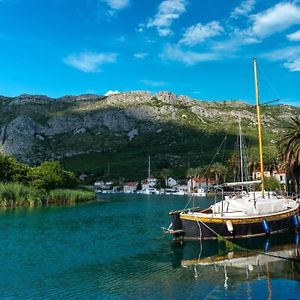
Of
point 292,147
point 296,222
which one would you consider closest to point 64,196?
point 292,147

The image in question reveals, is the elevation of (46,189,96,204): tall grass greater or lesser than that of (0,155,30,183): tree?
lesser

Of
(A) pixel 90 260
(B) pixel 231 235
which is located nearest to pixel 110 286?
(A) pixel 90 260

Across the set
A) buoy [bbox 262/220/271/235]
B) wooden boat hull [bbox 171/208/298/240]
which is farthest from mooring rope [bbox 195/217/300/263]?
buoy [bbox 262/220/271/235]

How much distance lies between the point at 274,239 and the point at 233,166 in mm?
112824

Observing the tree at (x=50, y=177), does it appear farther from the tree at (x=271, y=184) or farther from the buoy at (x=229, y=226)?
the buoy at (x=229, y=226)

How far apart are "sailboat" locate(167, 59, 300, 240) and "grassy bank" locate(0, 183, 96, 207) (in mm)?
53675

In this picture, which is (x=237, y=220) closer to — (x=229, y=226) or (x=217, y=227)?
(x=229, y=226)

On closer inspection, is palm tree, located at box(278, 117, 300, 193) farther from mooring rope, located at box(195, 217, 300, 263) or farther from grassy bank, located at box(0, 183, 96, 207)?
grassy bank, located at box(0, 183, 96, 207)

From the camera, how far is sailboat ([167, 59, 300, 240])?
1607 inches

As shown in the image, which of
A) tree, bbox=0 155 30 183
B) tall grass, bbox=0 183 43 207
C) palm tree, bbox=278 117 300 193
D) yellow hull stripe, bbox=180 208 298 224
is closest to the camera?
yellow hull stripe, bbox=180 208 298 224

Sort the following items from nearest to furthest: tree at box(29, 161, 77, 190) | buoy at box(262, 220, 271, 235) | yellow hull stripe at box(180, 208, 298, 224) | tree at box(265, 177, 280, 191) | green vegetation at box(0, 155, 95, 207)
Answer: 1. yellow hull stripe at box(180, 208, 298, 224)
2. buoy at box(262, 220, 271, 235)
3. green vegetation at box(0, 155, 95, 207)
4. tree at box(265, 177, 280, 191)
5. tree at box(29, 161, 77, 190)

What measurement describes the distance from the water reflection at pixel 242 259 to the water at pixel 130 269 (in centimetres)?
6

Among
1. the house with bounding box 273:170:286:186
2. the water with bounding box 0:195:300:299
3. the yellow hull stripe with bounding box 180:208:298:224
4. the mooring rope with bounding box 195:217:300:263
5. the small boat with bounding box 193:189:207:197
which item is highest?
the house with bounding box 273:170:286:186

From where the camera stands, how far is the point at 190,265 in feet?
106
